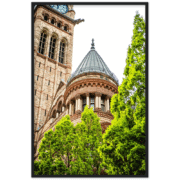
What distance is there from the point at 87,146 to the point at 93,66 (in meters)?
10.1

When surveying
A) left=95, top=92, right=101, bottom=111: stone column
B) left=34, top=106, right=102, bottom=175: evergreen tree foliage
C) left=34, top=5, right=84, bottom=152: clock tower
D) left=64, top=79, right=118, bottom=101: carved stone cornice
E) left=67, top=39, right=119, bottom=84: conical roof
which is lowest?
left=34, top=106, right=102, bottom=175: evergreen tree foliage

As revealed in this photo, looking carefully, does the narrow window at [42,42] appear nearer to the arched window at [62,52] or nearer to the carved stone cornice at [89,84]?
the arched window at [62,52]

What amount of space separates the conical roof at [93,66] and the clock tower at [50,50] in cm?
2270

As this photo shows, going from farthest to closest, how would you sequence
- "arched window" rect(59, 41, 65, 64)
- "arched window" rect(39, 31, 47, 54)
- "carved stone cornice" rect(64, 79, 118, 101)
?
"arched window" rect(59, 41, 65, 64) < "arched window" rect(39, 31, 47, 54) < "carved stone cornice" rect(64, 79, 118, 101)

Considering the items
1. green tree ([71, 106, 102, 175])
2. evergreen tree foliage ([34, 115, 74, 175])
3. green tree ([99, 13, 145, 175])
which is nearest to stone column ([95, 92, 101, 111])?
green tree ([71, 106, 102, 175])

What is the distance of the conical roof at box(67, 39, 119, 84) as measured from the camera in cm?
2297

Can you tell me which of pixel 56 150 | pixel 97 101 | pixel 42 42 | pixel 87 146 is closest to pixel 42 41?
pixel 42 42

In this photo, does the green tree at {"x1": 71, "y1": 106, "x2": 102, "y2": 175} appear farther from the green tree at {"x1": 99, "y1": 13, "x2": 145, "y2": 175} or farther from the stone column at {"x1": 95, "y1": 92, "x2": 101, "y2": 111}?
the stone column at {"x1": 95, "y1": 92, "x2": 101, "y2": 111}

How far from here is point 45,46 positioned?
54.9 meters

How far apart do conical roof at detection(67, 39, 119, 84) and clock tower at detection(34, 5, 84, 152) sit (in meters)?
22.7

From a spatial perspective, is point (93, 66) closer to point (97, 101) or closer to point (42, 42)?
point (97, 101)

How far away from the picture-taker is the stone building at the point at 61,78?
21688mm
